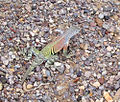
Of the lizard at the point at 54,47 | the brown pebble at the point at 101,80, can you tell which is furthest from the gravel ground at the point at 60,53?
the lizard at the point at 54,47

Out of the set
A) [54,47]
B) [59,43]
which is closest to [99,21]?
[59,43]

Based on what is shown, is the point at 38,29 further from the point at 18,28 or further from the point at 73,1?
the point at 73,1

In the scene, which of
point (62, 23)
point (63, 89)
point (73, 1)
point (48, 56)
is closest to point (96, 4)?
point (73, 1)

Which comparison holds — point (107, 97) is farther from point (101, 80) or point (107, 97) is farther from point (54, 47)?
point (54, 47)

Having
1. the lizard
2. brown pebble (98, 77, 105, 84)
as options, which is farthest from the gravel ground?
the lizard

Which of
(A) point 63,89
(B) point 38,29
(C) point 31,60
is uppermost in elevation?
(B) point 38,29

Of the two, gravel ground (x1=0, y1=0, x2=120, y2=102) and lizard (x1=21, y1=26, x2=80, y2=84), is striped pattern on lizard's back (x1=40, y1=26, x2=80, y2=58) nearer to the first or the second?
lizard (x1=21, y1=26, x2=80, y2=84)
